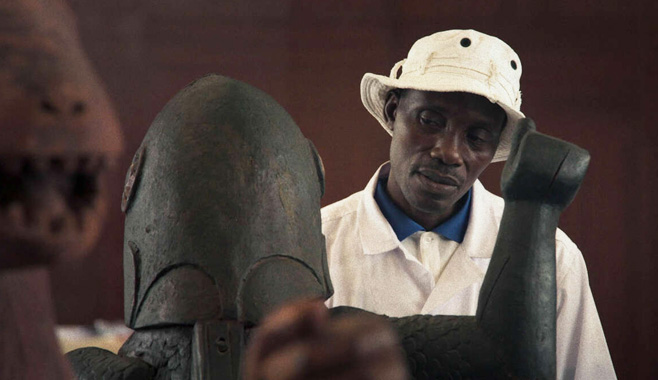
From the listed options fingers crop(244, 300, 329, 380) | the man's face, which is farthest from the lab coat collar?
fingers crop(244, 300, 329, 380)

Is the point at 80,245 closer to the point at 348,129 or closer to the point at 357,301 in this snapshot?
the point at 357,301

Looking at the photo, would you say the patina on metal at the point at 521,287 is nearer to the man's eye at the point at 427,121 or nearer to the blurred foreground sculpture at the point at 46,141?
the blurred foreground sculpture at the point at 46,141

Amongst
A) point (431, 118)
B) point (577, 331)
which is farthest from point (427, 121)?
point (577, 331)

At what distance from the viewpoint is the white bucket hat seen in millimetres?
1716

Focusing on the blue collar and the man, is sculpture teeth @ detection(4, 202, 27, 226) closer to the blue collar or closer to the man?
the man

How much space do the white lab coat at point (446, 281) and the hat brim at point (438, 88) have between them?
19 centimetres

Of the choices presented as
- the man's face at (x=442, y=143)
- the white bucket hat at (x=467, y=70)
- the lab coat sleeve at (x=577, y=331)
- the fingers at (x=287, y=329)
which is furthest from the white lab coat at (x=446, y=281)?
the fingers at (x=287, y=329)

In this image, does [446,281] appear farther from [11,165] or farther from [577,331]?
[11,165]

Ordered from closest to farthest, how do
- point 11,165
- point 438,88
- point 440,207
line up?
1. point 11,165
2. point 438,88
3. point 440,207

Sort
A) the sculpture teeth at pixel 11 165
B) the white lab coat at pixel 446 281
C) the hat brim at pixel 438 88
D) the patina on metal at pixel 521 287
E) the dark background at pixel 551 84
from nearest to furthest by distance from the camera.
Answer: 1. the sculpture teeth at pixel 11 165
2. the patina on metal at pixel 521 287
3. the hat brim at pixel 438 88
4. the white lab coat at pixel 446 281
5. the dark background at pixel 551 84

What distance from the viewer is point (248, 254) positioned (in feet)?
3.06

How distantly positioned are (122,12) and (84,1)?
105 millimetres

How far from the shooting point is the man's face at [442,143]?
5.69 ft

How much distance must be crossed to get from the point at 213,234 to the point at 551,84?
2.00 m
